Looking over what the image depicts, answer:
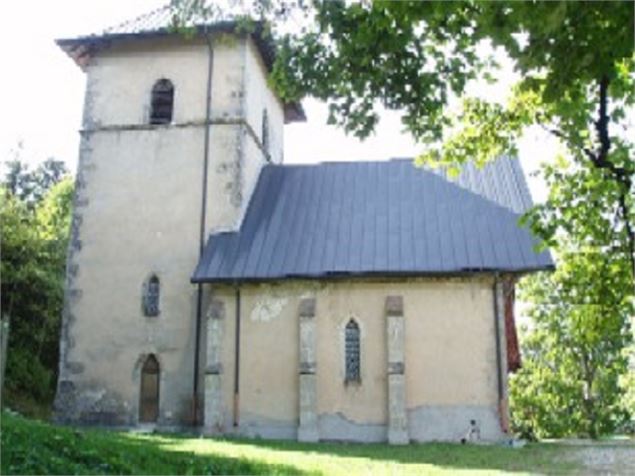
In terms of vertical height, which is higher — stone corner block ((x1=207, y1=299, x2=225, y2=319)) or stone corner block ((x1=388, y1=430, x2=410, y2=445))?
stone corner block ((x1=207, y1=299, x2=225, y2=319))

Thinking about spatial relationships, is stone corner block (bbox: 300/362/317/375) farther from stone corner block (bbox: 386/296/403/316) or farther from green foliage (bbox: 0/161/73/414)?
green foliage (bbox: 0/161/73/414)

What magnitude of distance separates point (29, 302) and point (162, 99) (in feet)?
29.9

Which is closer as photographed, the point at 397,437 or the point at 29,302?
the point at 397,437

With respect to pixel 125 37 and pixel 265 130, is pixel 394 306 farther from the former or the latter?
pixel 125 37

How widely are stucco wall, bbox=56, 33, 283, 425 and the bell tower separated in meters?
0.03

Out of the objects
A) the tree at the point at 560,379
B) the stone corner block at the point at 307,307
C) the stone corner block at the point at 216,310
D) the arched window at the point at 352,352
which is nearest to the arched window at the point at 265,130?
the stone corner block at the point at 216,310

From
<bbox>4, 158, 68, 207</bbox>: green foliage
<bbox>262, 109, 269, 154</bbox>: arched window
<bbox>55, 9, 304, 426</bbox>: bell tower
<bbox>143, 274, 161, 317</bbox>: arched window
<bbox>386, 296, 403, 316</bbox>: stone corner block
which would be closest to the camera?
<bbox>386, 296, 403, 316</bbox>: stone corner block

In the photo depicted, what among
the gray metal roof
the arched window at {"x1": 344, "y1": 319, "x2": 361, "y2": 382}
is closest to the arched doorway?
the gray metal roof

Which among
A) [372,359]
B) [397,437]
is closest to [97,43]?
[372,359]

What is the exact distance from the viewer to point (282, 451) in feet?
50.6

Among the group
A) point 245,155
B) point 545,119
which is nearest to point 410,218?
point 245,155

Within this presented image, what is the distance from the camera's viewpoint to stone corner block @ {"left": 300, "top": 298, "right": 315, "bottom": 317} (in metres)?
20.1

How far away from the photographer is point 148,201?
23.0 metres

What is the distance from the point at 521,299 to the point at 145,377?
809 inches
